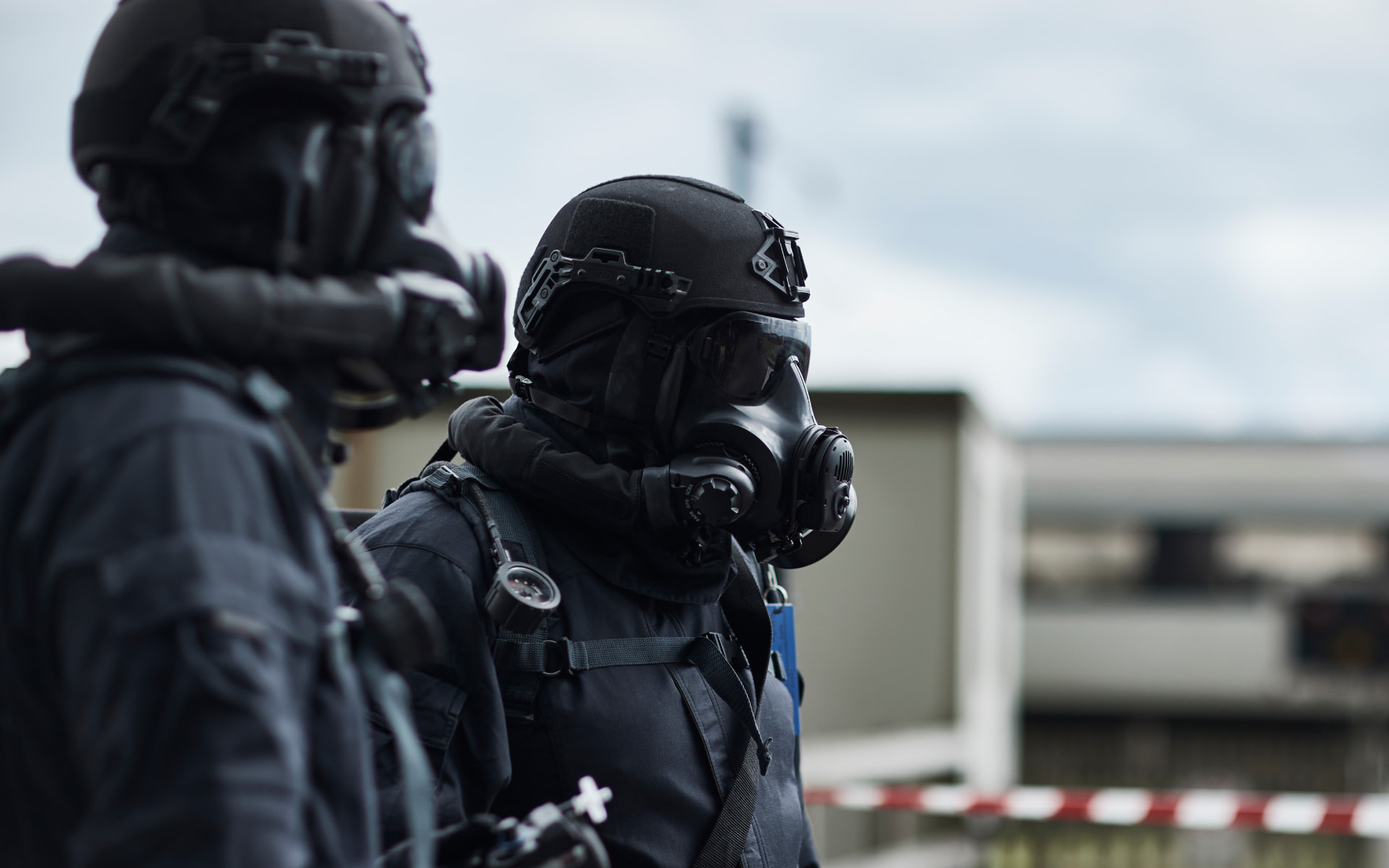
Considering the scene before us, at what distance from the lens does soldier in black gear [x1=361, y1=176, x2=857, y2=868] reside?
2.16 meters

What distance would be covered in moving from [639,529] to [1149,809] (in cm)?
479

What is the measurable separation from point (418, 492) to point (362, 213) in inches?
38.2

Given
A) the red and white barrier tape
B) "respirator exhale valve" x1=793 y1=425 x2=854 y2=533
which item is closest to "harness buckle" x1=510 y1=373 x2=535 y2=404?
"respirator exhale valve" x1=793 y1=425 x2=854 y2=533

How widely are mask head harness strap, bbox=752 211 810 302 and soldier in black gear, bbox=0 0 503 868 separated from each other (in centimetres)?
99

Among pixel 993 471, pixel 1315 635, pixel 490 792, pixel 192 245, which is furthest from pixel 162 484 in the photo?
pixel 1315 635

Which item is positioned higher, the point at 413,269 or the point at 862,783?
the point at 413,269

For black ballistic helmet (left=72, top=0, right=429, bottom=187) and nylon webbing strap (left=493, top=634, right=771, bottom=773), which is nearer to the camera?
black ballistic helmet (left=72, top=0, right=429, bottom=187)

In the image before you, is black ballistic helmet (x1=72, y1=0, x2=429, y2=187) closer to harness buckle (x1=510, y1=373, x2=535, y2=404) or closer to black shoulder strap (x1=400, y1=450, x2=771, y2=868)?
black shoulder strap (x1=400, y1=450, x2=771, y2=868)

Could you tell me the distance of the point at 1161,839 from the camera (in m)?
13.9

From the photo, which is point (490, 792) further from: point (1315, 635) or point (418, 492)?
point (1315, 635)

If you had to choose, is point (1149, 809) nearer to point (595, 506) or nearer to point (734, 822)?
point (734, 822)

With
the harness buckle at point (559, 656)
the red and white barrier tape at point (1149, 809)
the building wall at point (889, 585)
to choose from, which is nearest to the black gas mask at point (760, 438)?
the harness buckle at point (559, 656)

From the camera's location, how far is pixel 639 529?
7.77ft

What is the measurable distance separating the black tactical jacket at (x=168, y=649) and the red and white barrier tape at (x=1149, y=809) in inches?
224
